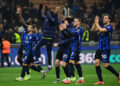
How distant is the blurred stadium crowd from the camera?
24375 mm

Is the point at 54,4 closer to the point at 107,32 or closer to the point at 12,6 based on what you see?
the point at 12,6

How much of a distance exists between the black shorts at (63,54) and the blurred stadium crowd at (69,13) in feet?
34.7

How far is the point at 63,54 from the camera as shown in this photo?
Result: 523 inches

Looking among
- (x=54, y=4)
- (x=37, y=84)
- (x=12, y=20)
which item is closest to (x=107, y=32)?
(x=37, y=84)

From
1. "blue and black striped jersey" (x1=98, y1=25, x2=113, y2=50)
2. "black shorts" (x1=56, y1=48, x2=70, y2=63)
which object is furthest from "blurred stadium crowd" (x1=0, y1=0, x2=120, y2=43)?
"blue and black striped jersey" (x1=98, y1=25, x2=113, y2=50)

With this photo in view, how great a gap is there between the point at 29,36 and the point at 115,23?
14.9 meters

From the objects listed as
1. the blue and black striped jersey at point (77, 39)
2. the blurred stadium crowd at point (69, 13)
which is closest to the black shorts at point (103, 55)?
the blue and black striped jersey at point (77, 39)

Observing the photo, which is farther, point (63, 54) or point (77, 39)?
point (77, 39)

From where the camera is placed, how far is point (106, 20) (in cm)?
1270

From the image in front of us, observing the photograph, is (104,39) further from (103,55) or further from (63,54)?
(63,54)

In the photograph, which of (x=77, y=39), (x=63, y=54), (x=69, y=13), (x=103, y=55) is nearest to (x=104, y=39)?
(x=103, y=55)

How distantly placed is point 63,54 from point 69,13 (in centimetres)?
1343

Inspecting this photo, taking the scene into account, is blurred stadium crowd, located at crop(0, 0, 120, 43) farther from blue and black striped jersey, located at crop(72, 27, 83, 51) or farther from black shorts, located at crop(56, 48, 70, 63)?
black shorts, located at crop(56, 48, 70, 63)

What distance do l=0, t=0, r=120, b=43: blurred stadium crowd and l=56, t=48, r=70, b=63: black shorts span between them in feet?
34.7
